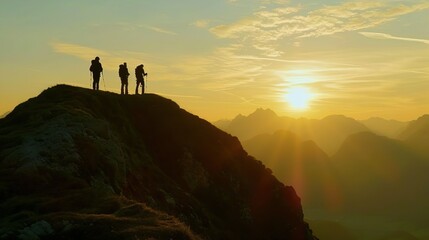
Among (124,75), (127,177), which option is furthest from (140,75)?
(127,177)

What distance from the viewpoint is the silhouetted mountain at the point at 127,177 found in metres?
19.0

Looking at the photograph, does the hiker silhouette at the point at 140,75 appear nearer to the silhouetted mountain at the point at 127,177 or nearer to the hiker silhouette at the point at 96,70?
the silhouetted mountain at the point at 127,177

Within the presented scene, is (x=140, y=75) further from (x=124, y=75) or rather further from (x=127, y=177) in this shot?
(x=127, y=177)

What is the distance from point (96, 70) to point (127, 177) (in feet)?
70.3

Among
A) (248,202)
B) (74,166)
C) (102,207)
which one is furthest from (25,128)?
(248,202)

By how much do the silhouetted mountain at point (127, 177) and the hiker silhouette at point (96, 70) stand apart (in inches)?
102

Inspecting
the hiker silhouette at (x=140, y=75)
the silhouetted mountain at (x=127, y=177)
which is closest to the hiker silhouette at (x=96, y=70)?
the silhouetted mountain at (x=127, y=177)

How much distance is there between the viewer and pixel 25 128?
1448 inches

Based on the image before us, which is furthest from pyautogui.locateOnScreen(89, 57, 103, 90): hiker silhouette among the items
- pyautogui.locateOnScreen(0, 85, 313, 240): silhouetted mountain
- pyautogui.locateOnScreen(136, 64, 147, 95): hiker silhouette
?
pyautogui.locateOnScreen(136, 64, 147, 95): hiker silhouette

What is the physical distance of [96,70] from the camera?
56094 mm

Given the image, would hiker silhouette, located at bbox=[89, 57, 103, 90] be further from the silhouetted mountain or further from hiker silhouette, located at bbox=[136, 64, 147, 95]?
hiker silhouette, located at bbox=[136, 64, 147, 95]

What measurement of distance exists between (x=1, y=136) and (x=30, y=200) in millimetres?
14051

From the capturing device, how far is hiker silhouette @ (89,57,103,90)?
55250mm

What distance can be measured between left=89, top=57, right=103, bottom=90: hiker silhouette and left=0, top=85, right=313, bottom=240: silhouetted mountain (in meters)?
2.60
